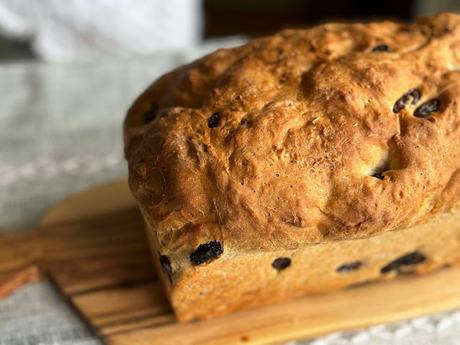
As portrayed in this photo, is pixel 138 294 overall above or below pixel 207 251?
below

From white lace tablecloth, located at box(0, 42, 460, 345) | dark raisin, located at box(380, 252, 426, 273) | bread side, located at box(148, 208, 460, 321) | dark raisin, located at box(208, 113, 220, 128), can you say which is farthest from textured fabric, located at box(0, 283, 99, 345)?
dark raisin, located at box(380, 252, 426, 273)

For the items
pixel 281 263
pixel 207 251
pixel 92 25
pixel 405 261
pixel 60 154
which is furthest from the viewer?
pixel 92 25

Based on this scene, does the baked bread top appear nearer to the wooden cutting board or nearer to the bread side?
the bread side

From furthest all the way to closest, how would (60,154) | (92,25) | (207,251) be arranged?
(92,25) < (60,154) < (207,251)

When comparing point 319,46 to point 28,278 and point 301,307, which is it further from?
point 28,278

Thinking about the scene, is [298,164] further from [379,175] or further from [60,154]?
[60,154]

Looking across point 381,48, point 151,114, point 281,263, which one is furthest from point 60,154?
point 381,48
